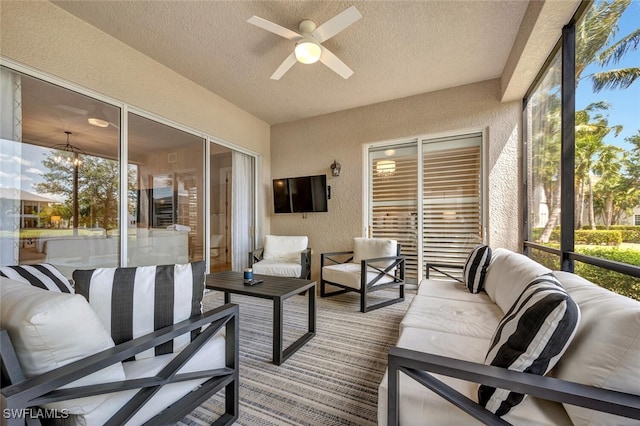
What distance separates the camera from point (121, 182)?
2.62 m

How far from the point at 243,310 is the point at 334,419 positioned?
1.87m

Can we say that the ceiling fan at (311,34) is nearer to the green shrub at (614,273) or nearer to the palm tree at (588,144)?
the palm tree at (588,144)

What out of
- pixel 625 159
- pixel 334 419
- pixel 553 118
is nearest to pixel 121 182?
pixel 334 419

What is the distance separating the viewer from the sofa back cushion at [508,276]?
5.06 feet

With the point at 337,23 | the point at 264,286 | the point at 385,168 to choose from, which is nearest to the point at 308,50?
the point at 337,23

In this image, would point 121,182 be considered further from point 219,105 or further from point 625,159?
point 625,159

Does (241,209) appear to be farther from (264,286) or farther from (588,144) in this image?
(588,144)

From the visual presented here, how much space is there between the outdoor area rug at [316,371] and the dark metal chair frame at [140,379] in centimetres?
22

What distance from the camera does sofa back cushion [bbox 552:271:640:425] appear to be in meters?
0.74

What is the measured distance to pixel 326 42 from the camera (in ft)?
8.39

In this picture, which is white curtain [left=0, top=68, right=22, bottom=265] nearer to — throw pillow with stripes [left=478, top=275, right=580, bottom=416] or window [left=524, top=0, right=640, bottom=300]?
throw pillow with stripes [left=478, top=275, right=580, bottom=416]

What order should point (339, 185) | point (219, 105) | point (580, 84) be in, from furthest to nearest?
1. point (339, 185)
2. point (219, 105)
3. point (580, 84)

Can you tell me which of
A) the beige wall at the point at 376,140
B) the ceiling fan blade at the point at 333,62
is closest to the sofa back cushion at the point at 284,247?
the beige wall at the point at 376,140

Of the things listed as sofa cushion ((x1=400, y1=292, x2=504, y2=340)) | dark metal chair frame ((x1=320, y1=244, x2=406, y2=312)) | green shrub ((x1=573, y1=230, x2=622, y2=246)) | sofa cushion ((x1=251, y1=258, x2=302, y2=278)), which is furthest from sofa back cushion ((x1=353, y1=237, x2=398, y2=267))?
green shrub ((x1=573, y1=230, x2=622, y2=246))
